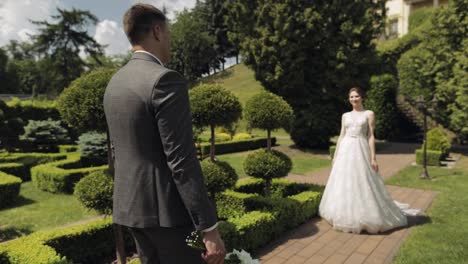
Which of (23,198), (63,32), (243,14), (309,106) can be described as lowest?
(23,198)

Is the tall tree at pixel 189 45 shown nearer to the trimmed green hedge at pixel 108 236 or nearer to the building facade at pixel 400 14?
the building facade at pixel 400 14

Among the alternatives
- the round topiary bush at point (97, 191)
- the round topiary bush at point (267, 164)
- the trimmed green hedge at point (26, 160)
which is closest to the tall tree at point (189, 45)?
the trimmed green hedge at point (26, 160)

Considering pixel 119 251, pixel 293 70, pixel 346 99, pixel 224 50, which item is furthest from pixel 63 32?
pixel 119 251

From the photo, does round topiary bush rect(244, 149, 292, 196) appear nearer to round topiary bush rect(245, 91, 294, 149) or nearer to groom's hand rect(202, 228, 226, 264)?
round topiary bush rect(245, 91, 294, 149)

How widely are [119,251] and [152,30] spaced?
12.8ft

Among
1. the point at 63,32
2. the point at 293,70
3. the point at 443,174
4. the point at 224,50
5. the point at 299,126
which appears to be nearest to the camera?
the point at 443,174

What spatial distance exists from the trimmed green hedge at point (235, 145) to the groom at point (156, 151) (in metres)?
17.4

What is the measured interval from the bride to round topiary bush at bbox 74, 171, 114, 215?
4.46 metres

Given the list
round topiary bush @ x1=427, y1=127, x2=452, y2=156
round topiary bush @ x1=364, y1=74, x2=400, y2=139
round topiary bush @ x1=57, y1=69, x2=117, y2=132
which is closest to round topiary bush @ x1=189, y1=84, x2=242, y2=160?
round topiary bush @ x1=57, y1=69, x2=117, y2=132

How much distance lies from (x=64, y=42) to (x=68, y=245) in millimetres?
42830

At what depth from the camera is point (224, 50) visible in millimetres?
61969

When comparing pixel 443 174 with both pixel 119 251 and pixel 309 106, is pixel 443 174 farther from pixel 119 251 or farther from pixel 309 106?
pixel 119 251

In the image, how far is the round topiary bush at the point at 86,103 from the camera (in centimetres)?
480

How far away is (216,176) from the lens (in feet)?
20.8
